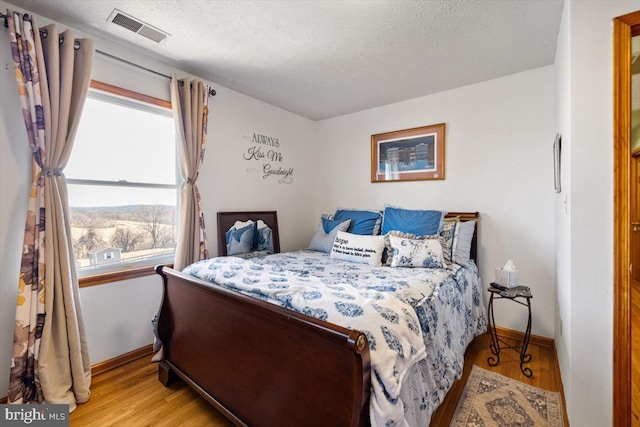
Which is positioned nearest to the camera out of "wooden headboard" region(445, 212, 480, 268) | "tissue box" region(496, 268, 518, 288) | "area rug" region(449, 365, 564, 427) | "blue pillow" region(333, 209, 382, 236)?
"area rug" region(449, 365, 564, 427)

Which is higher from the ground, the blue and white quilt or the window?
the window

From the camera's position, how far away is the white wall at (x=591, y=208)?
1.34 m

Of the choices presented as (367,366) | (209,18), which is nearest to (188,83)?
(209,18)

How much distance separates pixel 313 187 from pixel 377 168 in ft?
3.12

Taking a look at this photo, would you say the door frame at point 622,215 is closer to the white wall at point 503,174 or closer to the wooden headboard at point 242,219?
the white wall at point 503,174

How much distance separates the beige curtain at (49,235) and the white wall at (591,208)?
2.80 metres

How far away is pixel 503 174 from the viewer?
8.69ft

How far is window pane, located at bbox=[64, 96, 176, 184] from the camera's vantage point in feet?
6.73

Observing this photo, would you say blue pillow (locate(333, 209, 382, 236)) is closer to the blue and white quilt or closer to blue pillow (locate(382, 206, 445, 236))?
blue pillow (locate(382, 206, 445, 236))

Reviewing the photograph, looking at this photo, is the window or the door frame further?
the window

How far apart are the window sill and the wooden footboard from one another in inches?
18.8

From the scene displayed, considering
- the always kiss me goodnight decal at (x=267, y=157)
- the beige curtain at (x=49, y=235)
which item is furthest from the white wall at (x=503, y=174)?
the beige curtain at (x=49, y=235)

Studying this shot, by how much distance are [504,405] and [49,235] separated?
2929mm

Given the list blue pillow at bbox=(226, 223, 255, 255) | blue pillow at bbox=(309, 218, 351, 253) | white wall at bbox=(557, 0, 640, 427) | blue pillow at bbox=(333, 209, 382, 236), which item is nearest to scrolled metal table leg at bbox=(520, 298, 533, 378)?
white wall at bbox=(557, 0, 640, 427)
